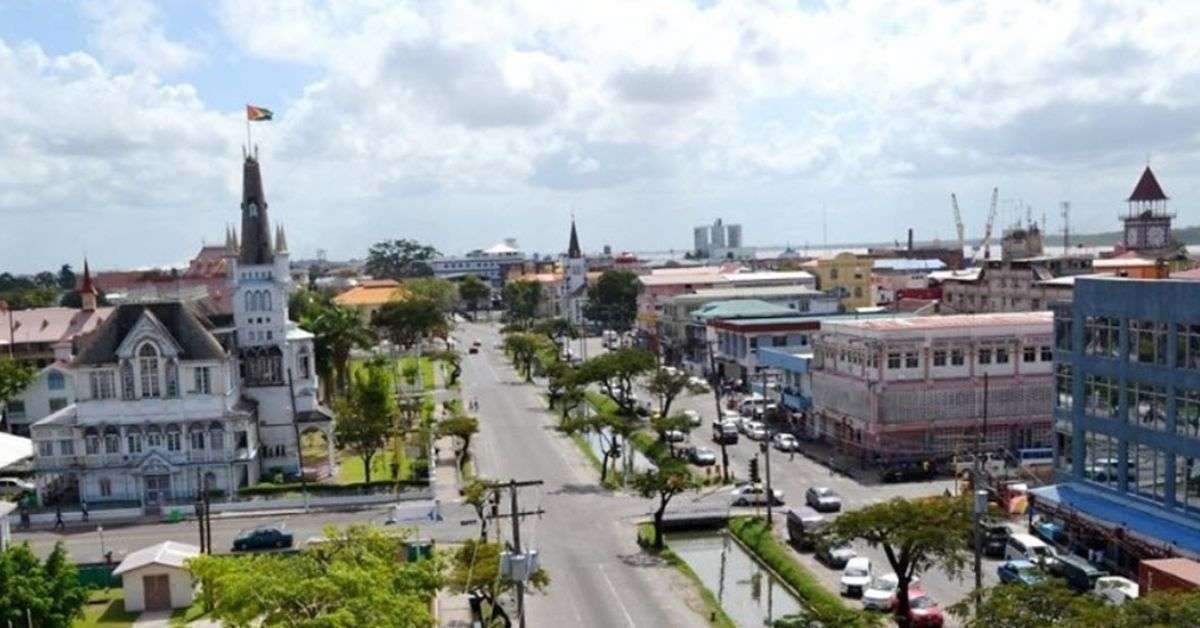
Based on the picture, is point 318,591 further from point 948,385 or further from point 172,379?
point 948,385

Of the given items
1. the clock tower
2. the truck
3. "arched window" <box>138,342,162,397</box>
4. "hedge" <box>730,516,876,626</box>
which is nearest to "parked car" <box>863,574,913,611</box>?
"hedge" <box>730,516,876,626</box>

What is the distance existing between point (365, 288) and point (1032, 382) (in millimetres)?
117311

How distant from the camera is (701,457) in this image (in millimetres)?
61500

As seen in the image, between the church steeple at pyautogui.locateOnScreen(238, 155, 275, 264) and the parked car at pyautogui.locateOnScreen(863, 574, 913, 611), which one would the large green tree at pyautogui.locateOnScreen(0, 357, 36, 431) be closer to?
the church steeple at pyautogui.locateOnScreen(238, 155, 275, 264)

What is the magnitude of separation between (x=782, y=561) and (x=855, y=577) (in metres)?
3.76

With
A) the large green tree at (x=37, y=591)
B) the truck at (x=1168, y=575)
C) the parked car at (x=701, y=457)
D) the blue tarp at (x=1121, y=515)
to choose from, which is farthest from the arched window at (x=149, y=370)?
the truck at (x=1168, y=575)

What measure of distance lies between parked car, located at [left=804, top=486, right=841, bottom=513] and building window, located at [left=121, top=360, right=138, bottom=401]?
32636 millimetres

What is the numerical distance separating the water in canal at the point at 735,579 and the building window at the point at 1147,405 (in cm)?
1380

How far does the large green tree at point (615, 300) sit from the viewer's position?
14538 centimetres

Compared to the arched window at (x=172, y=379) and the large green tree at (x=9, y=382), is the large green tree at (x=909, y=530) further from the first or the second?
the large green tree at (x=9, y=382)

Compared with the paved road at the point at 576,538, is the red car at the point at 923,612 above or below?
above

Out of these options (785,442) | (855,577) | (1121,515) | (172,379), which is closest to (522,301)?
(785,442)

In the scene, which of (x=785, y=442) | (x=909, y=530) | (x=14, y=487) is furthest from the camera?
(x=785, y=442)

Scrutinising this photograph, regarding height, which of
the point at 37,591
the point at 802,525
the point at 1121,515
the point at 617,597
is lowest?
the point at 617,597
